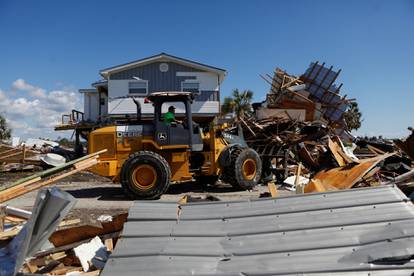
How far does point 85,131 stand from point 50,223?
31435 mm

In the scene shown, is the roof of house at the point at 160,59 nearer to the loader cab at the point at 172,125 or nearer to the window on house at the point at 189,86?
the window on house at the point at 189,86

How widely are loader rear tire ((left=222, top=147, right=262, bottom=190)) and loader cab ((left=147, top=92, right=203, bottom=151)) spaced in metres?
1.19

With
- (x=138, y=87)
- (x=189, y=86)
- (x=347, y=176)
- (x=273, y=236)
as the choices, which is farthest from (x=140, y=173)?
(x=189, y=86)

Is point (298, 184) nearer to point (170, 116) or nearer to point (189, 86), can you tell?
point (170, 116)

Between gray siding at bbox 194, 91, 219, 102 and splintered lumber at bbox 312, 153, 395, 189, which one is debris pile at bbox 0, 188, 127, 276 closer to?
splintered lumber at bbox 312, 153, 395, 189

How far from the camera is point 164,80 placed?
3017 centimetres

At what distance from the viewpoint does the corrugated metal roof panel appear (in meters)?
3.43

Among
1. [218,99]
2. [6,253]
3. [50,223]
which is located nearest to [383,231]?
[50,223]

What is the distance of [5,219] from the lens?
6180 mm

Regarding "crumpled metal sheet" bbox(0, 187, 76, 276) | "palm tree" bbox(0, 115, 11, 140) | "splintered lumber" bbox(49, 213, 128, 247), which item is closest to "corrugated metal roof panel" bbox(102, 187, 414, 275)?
"crumpled metal sheet" bbox(0, 187, 76, 276)

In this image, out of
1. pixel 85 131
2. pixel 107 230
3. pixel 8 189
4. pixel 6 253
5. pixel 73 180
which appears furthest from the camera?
pixel 85 131

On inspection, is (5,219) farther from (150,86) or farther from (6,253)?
Result: (150,86)

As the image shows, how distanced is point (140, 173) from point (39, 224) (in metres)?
7.44

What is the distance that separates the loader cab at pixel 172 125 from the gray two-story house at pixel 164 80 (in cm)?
1786
